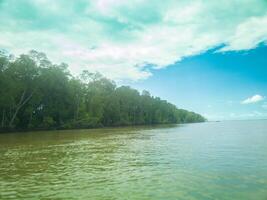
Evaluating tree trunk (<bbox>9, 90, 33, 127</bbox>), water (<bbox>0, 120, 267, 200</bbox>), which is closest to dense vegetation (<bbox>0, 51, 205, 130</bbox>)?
tree trunk (<bbox>9, 90, 33, 127</bbox>)

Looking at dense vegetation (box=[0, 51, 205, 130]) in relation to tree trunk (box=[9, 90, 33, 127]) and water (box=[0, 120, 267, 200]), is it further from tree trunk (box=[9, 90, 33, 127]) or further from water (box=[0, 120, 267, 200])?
water (box=[0, 120, 267, 200])

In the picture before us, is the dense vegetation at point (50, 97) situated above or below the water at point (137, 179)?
above

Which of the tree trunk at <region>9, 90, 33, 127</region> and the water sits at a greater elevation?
the tree trunk at <region>9, 90, 33, 127</region>

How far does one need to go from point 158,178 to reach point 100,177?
281 cm

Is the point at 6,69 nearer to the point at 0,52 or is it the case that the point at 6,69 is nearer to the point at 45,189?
the point at 0,52

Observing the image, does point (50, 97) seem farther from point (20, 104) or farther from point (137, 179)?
point (137, 179)

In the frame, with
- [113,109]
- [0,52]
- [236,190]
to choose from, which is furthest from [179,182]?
[113,109]

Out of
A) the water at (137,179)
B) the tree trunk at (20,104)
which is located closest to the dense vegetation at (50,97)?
the tree trunk at (20,104)

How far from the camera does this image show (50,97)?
76438 millimetres

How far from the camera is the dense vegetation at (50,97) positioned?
61938mm

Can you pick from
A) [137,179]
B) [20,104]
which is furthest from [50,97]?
[137,179]

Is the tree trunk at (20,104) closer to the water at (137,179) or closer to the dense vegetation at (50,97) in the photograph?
the dense vegetation at (50,97)

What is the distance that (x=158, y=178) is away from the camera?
12.7 m

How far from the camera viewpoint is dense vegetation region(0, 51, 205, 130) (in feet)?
203
